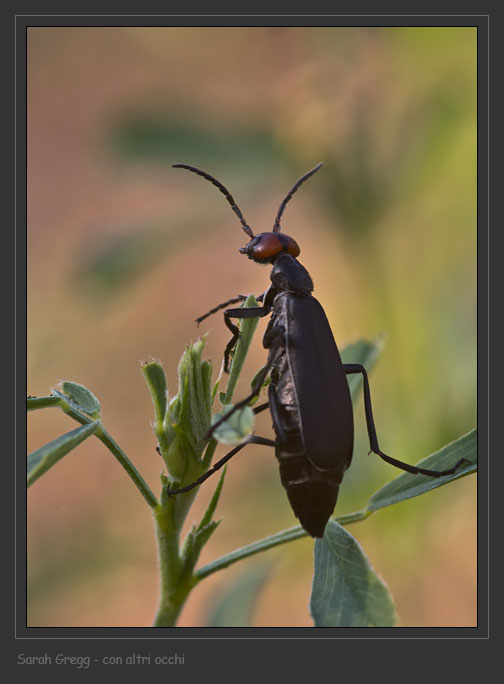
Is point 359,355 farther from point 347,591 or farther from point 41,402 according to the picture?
point 41,402

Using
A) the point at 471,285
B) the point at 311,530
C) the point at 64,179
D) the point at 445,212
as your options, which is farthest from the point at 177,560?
the point at 64,179

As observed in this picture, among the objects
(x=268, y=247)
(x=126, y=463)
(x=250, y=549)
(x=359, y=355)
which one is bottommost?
(x=250, y=549)

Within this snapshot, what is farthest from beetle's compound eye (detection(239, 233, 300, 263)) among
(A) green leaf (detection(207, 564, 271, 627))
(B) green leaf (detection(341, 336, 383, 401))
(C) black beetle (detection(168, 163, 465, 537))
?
(A) green leaf (detection(207, 564, 271, 627))

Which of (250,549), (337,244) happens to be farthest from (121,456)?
(337,244)

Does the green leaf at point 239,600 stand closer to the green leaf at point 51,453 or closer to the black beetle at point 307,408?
the black beetle at point 307,408

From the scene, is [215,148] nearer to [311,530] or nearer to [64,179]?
[311,530]

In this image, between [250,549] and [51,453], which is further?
[250,549]

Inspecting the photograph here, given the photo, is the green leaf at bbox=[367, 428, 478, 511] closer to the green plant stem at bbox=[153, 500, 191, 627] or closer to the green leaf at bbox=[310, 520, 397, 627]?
the green leaf at bbox=[310, 520, 397, 627]
